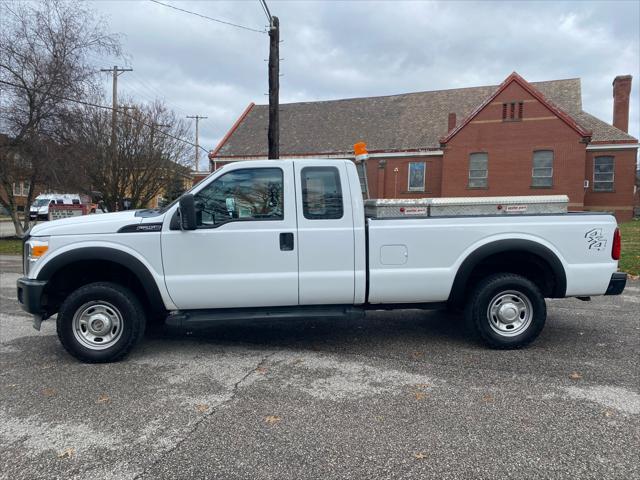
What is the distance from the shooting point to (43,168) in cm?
1788

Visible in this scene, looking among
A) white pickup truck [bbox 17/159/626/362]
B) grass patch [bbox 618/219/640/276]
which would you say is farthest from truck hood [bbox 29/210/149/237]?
grass patch [bbox 618/219/640/276]

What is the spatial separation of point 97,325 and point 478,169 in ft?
84.4

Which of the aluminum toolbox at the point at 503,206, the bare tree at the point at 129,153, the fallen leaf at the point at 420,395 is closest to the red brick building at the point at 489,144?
the bare tree at the point at 129,153

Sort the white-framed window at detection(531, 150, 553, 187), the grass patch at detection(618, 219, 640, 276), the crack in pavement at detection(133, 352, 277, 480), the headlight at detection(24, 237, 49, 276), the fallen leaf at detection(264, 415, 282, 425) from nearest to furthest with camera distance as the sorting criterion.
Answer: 1. the crack in pavement at detection(133, 352, 277, 480)
2. the fallen leaf at detection(264, 415, 282, 425)
3. the headlight at detection(24, 237, 49, 276)
4. the grass patch at detection(618, 219, 640, 276)
5. the white-framed window at detection(531, 150, 553, 187)

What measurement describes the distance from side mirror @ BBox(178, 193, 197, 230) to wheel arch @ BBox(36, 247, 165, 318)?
600 mm

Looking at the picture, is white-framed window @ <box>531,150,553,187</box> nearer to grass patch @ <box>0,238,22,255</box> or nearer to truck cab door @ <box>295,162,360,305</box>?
truck cab door @ <box>295,162,360,305</box>

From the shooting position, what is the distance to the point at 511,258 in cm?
498

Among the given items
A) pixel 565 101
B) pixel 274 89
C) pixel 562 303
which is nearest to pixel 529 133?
pixel 565 101

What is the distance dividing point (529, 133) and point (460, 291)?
24.0m

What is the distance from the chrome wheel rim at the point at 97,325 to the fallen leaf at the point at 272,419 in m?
2.02

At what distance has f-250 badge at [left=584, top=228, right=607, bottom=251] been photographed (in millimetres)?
4746

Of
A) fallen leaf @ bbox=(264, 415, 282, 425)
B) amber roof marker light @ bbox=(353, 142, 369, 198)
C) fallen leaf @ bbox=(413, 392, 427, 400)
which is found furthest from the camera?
amber roof marker light @ bbox=(353, 142, 369, 198)

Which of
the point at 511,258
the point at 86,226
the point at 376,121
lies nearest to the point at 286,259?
the point at 86,226

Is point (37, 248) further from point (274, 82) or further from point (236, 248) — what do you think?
point (274, 82)
